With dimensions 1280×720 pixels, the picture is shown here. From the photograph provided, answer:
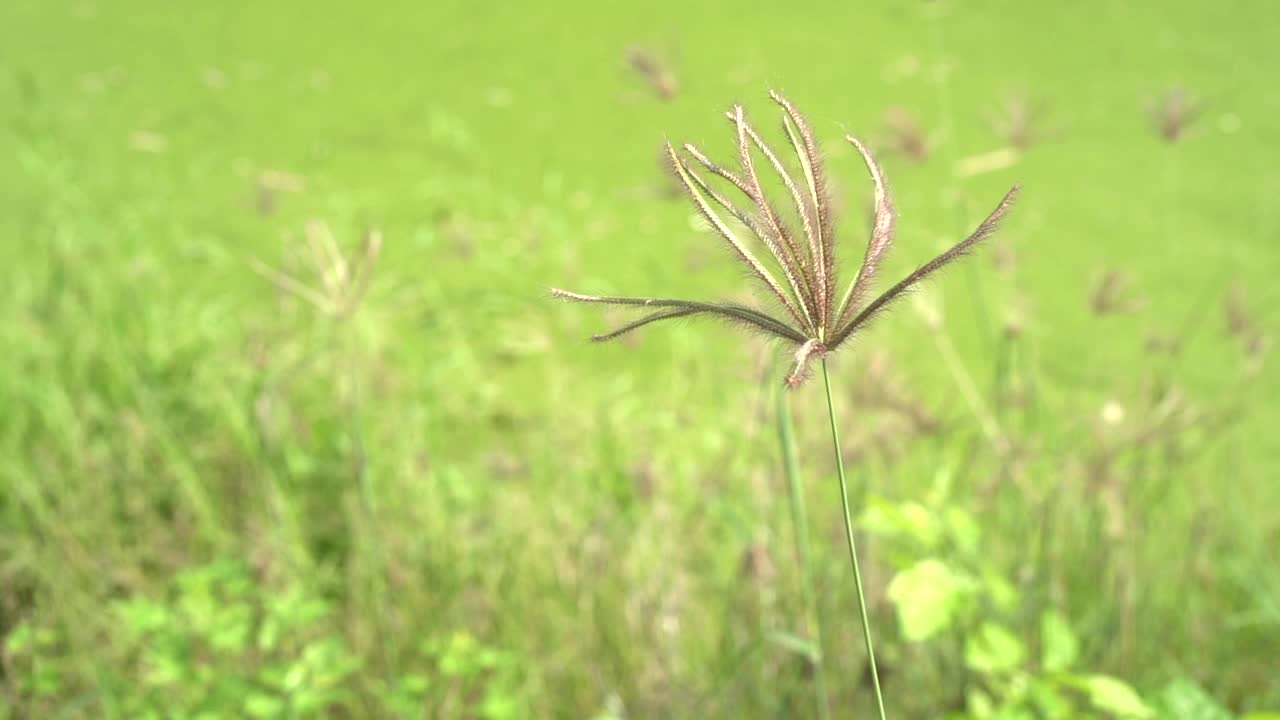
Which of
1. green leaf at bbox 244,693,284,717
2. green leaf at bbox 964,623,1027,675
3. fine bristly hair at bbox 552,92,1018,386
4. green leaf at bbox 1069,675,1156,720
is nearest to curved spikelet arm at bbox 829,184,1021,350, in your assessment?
fine bristly hair at bbox 552,92,1018,386

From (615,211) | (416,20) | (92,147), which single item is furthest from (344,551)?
(416,20)

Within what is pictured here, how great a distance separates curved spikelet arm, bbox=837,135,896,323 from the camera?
0.50 metres

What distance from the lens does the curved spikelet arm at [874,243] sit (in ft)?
1.63

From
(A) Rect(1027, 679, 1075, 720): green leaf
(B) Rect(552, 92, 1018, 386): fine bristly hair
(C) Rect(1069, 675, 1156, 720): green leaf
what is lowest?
(A) Rect(1027, 679, 1075, 720): green leaf

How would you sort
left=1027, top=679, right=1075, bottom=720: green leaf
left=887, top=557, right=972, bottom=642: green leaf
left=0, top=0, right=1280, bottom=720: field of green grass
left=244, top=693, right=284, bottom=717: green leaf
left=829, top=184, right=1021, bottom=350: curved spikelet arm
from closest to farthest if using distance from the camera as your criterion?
left=829, top=184, right=1021, bottom=350: curved spikelet arm
left=887, top=557, right=972, bottom=642: green leaf
left=1027, top=679, right=1075, bottom=720: green leaf
left=244, top=693, right=284, bottom=717: green leaf
left=0, top=0, right=1280, bottom=720: field of green grass

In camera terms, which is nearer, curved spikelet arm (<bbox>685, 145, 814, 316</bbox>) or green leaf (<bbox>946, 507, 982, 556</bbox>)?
curved spikelet arm (<bbox>685, 145, 814, 316</bbox>)

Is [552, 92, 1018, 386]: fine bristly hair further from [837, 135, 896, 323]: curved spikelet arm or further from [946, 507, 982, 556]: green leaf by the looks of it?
[946, 507, 982, 556]: green leaf

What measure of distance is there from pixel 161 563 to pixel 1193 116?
1595mm

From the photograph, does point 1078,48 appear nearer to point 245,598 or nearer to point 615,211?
point 615,211

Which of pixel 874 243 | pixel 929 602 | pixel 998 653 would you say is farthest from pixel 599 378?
pixel 874 243

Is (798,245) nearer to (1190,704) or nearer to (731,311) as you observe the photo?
(731,311)

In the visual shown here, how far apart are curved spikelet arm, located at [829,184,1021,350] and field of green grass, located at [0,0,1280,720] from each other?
0.04 metres

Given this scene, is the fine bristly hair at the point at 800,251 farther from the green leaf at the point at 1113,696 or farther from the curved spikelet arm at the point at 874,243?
the green leaf at the point at 1113,696

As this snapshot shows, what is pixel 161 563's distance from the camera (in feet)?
5.55
